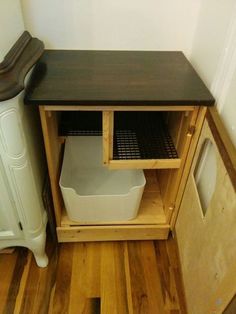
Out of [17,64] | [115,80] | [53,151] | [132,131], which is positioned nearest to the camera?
[17,64]

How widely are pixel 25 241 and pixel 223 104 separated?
3.05 ft

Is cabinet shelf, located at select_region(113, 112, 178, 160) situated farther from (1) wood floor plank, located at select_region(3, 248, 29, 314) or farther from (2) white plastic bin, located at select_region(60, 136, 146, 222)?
(1) wood floor plank, located at select_region(3, 248, 29, 314)

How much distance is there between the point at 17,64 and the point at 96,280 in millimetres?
945

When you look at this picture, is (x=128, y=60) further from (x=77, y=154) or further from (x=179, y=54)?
(x=77, y=154)

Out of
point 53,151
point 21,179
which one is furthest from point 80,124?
point 21,179

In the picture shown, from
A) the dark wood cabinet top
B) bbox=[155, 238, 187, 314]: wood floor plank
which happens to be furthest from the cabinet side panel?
bbox=[155, 238, 187, 314]: wood floor plank

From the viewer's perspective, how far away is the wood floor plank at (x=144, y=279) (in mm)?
1136

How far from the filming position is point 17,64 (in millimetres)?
818

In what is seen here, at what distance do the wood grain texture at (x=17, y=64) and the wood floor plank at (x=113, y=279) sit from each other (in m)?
0.89

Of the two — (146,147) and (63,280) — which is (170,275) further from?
(146,147)

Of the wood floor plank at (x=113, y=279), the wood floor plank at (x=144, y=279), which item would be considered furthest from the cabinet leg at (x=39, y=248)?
→ the wood floor plank at (x=144, y=279)

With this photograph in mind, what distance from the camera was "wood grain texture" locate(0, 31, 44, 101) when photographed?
0.72m

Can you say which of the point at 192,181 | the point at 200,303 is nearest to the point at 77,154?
the point at 192,181

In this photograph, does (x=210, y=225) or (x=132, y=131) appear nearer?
(x=210, y=225)
